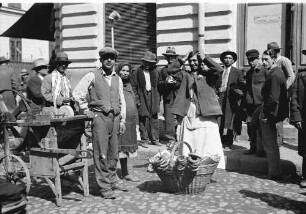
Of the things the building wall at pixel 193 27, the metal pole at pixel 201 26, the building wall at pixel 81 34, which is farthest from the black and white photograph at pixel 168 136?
the building wall at pixel 81 34

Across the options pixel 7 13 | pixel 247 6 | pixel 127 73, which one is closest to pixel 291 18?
pixel 247 6

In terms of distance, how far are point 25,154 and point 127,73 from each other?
3.64 m

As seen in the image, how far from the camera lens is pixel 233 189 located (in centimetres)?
589

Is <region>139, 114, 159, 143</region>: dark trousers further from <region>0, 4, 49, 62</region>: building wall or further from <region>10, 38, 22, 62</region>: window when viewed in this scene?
<region>10, 38, 22, 62</region>: window

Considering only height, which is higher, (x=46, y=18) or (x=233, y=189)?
(x=46, y=18)

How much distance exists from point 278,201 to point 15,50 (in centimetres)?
3555

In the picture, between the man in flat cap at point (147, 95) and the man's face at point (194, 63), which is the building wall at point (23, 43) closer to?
the man in flat cap at point (147, 95)

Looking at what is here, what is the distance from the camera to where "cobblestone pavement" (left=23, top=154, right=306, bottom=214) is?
5.05m

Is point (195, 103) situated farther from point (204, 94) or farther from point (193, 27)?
point (193, 27)

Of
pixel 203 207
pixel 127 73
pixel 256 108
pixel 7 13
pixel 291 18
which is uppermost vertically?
pixel 7 13

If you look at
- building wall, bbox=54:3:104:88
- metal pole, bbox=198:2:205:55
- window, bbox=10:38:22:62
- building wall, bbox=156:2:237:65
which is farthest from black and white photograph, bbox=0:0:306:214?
window, bbox=10:38:22:62

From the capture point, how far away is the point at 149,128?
30.0 ft

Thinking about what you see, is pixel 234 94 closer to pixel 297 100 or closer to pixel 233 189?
pixel 297 100

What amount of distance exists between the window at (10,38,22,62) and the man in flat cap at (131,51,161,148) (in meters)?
30.5
